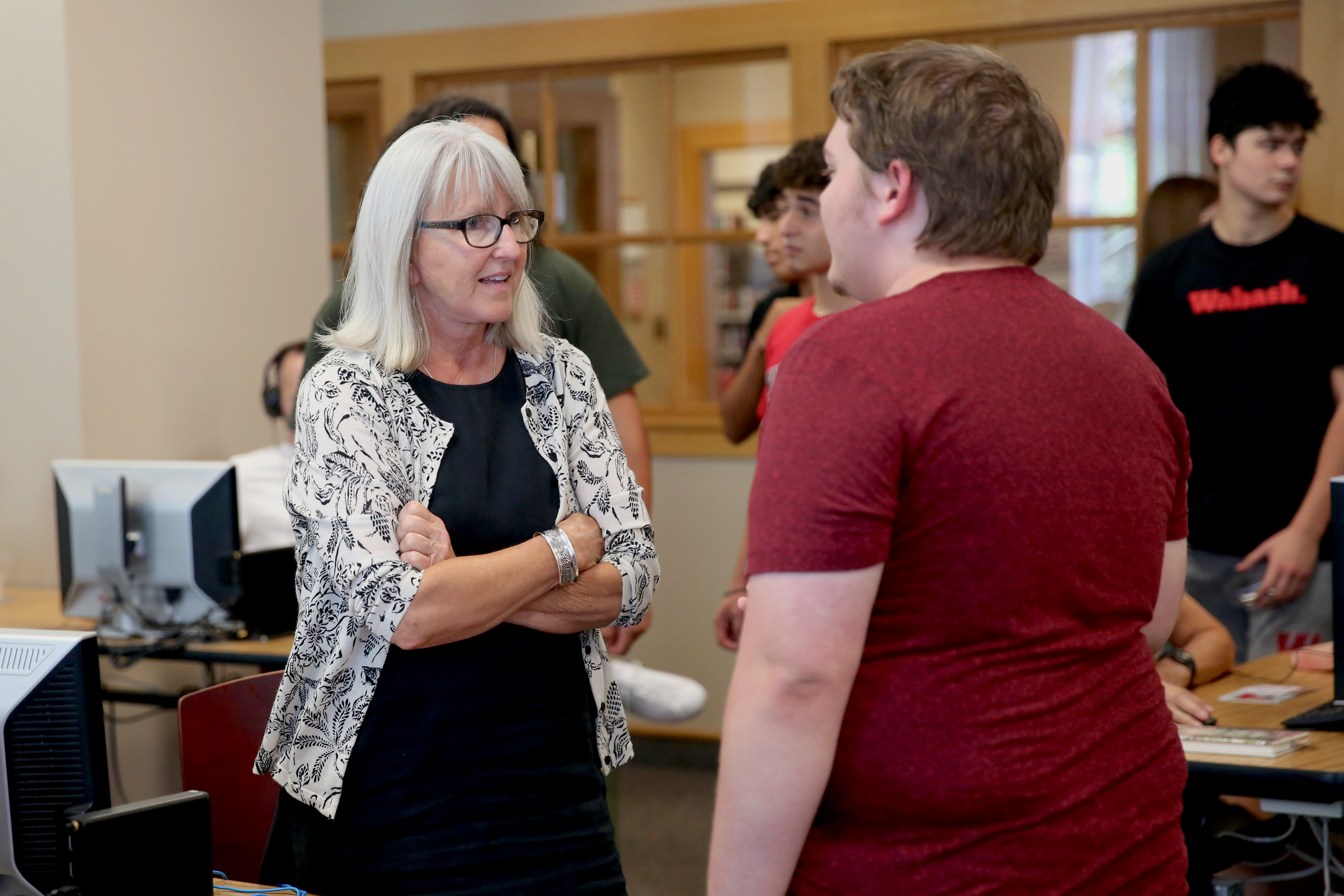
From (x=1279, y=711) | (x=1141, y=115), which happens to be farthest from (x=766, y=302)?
(x=1279, y=711)

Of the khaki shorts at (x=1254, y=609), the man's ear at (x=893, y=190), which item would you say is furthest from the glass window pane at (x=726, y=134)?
the man's ear at (x=893, y=190)

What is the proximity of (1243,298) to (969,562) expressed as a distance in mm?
2187

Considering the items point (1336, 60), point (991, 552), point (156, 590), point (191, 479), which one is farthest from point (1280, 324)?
point (156, 590)

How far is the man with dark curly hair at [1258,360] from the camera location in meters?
2.81

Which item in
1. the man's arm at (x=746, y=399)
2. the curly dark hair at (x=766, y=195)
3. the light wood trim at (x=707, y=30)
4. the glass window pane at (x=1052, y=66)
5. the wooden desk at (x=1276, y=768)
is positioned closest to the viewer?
the wooden desk at (x=1276, y=768)

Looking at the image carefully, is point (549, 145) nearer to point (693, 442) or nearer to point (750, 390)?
point (693, 442)

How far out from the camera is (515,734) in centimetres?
155

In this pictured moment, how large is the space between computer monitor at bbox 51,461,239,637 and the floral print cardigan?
1.39 metres

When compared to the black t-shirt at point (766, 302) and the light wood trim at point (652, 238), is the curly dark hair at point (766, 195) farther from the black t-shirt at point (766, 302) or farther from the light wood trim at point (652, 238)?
the light wood trim at point (652, 238)

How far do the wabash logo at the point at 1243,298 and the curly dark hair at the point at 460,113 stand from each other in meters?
1.63

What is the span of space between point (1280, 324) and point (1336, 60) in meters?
1.31

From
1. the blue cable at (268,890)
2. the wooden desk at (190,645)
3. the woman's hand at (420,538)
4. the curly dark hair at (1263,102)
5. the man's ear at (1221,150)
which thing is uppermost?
the curly dark hair at (1263,102)

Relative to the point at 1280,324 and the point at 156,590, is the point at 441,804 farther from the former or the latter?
the point at 1280,324

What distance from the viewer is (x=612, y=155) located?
15.2 ft
